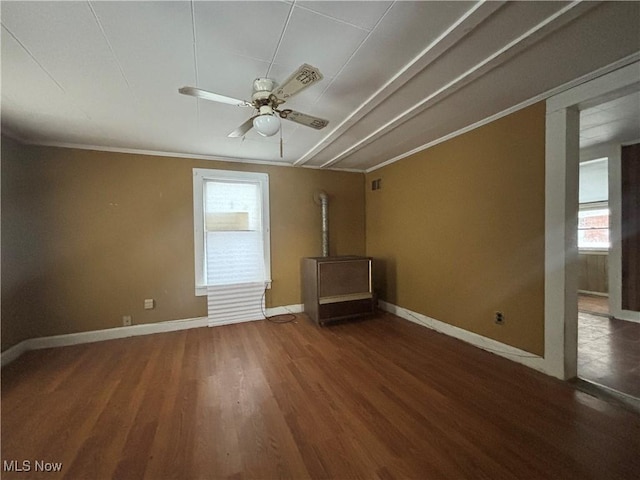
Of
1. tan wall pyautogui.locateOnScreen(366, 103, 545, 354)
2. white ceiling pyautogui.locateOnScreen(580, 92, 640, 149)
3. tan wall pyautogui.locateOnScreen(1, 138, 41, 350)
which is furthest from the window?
tan wall pyautogui.locateOnScreen(1, 138, 41, 350)

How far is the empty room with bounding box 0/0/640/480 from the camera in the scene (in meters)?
A: 1.25

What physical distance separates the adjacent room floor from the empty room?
40 millimetres

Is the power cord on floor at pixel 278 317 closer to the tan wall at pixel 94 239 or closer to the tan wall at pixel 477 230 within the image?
the tan wall at pixel 94 239

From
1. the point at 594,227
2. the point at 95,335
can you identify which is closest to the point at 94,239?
the point at 95,335

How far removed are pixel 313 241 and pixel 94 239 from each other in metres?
2.81

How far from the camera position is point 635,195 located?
3.11 meters

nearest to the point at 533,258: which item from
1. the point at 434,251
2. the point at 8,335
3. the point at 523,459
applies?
the point at 434,251

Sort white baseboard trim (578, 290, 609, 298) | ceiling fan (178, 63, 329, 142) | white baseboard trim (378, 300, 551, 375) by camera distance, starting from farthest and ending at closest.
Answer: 1. white baseboard trim (578, 290, 609, 298)
2. white baseboard trim (378, 300, 551, 375)
3. ceiling fan (178, 63, 329, 142)

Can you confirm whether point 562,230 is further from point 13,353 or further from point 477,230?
point 13,353

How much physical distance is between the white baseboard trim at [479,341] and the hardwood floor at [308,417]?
3.8 inches

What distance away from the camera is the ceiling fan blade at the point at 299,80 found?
126 cm

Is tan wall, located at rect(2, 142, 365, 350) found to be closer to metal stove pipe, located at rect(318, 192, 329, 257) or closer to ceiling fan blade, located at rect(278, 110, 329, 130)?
metal stove pipe, located at rect(318, 192, 329, 257)

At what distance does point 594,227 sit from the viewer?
450 centimetres

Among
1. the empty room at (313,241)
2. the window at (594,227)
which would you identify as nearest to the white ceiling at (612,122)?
the empty room at (313,241)
